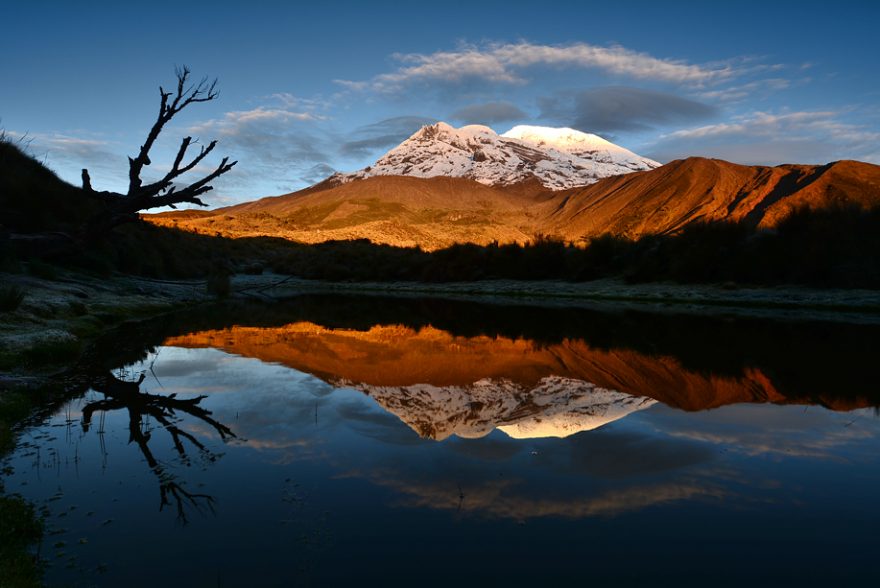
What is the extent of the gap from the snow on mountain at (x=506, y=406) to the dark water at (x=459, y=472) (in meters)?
0.06

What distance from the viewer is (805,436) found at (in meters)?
8.59

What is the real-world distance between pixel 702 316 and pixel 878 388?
613 inches

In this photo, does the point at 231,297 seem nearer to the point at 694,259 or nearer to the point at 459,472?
the point at 694,259

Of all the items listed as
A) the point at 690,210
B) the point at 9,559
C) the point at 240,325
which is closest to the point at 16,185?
the point at 240,325

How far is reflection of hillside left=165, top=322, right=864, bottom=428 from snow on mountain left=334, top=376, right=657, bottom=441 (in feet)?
0.54

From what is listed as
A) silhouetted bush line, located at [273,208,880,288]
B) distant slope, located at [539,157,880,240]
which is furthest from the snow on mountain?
distant slope, located at [539,157,880,240]

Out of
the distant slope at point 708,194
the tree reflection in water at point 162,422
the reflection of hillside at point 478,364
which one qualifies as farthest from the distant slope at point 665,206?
the tree reflection in water at point 162,422

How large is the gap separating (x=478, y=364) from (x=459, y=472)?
316 inches

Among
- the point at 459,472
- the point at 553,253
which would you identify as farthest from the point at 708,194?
the point at 459,472

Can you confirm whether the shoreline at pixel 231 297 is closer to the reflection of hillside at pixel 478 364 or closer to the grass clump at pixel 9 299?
the grass clump at pixel 9 299

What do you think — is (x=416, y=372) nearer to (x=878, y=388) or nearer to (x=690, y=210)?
(x=878, y=388)

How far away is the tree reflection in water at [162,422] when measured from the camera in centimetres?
606

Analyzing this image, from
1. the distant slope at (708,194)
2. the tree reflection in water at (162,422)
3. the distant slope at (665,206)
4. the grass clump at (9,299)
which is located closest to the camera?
the tree reflection in water at (162,422)

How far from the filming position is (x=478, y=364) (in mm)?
15000
